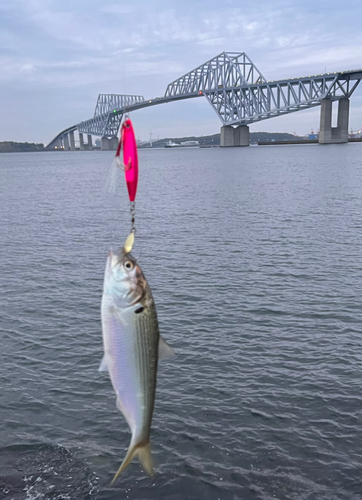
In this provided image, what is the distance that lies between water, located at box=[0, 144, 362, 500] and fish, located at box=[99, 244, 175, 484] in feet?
18.7

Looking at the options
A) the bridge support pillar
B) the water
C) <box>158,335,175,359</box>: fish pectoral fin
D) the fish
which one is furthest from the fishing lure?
the bridge support pillar

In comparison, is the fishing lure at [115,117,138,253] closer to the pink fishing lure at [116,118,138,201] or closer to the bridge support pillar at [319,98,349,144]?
the pink fishing lure at [116,118,138,201]

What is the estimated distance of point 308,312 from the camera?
56.7 feet

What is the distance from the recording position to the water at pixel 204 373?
9461 millimetres

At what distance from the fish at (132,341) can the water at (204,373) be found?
18.7ft

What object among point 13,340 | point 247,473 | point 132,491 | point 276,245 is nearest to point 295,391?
point 247,473

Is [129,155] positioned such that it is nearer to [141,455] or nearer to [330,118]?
[141,455]

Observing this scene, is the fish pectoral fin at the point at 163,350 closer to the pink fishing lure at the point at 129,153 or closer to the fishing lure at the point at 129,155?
the fishing lure at the point at 129,155

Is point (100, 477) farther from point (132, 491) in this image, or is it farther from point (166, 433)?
point (166, 433)

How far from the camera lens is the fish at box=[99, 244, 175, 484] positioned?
3.76 m

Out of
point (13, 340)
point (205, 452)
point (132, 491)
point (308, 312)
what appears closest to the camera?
point (132, 491)

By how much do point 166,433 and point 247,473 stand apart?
2048 mm

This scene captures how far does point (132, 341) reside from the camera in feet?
13.1

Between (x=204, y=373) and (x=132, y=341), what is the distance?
960cm
